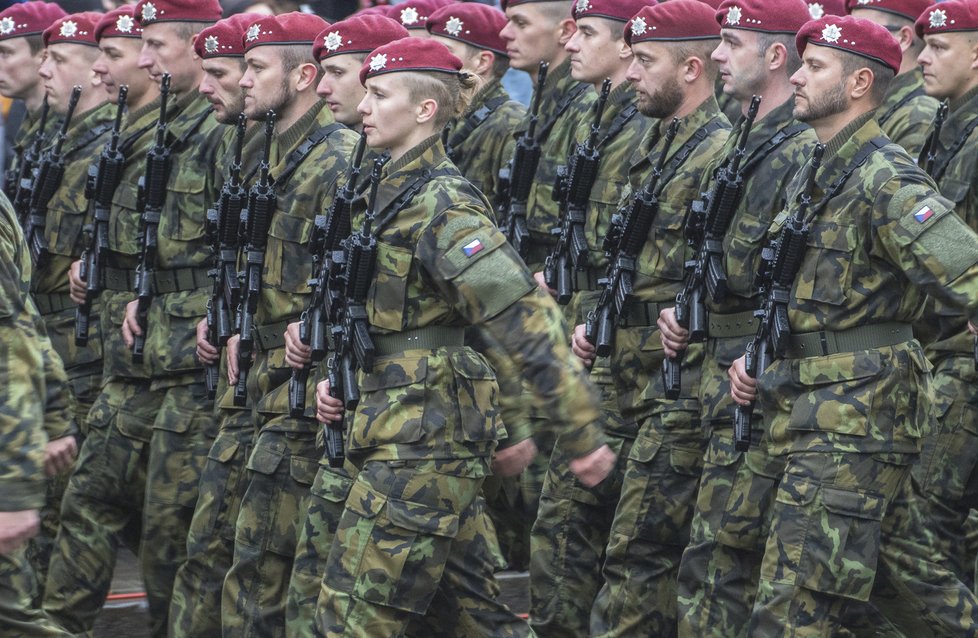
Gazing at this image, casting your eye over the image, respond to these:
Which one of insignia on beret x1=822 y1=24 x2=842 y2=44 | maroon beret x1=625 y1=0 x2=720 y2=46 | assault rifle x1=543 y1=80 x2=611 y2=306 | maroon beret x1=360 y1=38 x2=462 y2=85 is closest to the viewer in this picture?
maroon beret x1=360 y1=38 x2=462 y2=85

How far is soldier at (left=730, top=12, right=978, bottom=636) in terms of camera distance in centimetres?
614

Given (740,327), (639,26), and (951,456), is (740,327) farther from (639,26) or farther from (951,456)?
(639,26)

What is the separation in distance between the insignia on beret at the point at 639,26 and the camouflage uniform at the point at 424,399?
1664 millimetres

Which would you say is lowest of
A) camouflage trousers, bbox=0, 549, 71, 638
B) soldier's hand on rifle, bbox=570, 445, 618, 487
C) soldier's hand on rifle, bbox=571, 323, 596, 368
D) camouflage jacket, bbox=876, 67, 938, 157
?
soldier's hand on rifle, bbox=571, 323, 596, 368

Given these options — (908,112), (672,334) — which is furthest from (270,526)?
(908,112)

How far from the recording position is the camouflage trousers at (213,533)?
288 inches

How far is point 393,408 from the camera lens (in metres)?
6.12

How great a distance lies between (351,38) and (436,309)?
157cm

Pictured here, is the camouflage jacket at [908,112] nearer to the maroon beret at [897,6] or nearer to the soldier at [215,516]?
the maroon beret at [897,6]

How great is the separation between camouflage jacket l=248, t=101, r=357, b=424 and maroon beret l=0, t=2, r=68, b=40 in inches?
130

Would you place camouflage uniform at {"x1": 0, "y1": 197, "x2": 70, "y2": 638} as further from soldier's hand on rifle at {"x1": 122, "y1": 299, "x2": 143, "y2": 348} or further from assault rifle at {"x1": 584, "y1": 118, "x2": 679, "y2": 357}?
assault rifle at {"x1": 584, "y1": 118, "x2": 679, "y2": 357}

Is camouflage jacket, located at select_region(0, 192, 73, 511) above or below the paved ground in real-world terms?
above

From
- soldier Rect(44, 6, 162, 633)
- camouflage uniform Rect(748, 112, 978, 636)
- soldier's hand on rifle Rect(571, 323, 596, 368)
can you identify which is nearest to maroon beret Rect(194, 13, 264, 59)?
soldier Rect(44, 6, 162, 633)

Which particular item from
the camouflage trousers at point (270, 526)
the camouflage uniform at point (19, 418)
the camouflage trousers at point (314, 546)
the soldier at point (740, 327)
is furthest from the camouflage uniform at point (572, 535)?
the camouflage uniform at point (19, 418)
